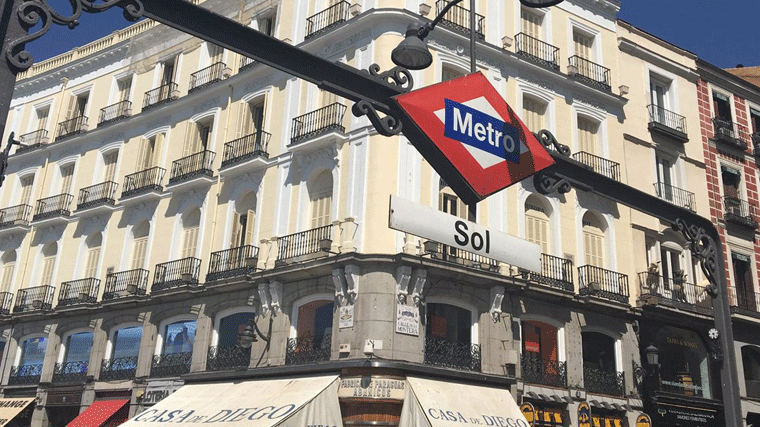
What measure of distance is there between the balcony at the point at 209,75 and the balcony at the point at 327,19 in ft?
13.3

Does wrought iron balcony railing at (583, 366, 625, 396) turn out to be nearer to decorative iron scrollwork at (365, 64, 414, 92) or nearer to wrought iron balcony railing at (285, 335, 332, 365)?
wrought iron balcony railing at (285, 335, 332, 365)

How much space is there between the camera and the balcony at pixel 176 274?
24.1 m

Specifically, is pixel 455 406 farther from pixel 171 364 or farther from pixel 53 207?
pixel 53 207

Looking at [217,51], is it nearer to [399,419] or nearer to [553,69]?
[553,69]

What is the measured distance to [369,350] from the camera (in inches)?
728

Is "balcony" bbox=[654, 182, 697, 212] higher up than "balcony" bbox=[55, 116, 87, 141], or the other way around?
"balcony" bbox=[55, 116, 87, 141]

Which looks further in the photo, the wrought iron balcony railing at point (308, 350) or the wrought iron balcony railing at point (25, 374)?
the wrought iron balcony railing at point (25, 374)

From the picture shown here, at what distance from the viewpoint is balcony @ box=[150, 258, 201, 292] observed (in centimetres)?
2412

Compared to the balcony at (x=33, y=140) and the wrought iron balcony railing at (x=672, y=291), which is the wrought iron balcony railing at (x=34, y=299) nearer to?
the balcony at (x=33, y=140)

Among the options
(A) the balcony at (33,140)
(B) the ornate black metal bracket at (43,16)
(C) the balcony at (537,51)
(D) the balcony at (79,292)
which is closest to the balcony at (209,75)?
(D) the balcony at (79,292)

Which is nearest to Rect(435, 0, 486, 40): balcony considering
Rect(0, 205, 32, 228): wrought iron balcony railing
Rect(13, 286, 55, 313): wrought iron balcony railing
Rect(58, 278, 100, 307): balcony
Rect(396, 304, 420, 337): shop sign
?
Rect(396, 304, 420, 337): shop sign

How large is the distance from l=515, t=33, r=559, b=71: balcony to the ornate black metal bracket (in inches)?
803

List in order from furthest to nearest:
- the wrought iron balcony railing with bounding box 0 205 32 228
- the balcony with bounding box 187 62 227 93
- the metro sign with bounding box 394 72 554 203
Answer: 1. the wrought iron balcony railing with bounding box 0 205 32 228
2. the balcony with bounding box 187 62 227 93
3. the metro sign with bounding box 394 72 554 203

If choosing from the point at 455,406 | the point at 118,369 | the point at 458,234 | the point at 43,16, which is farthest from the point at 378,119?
the point at 118,369
